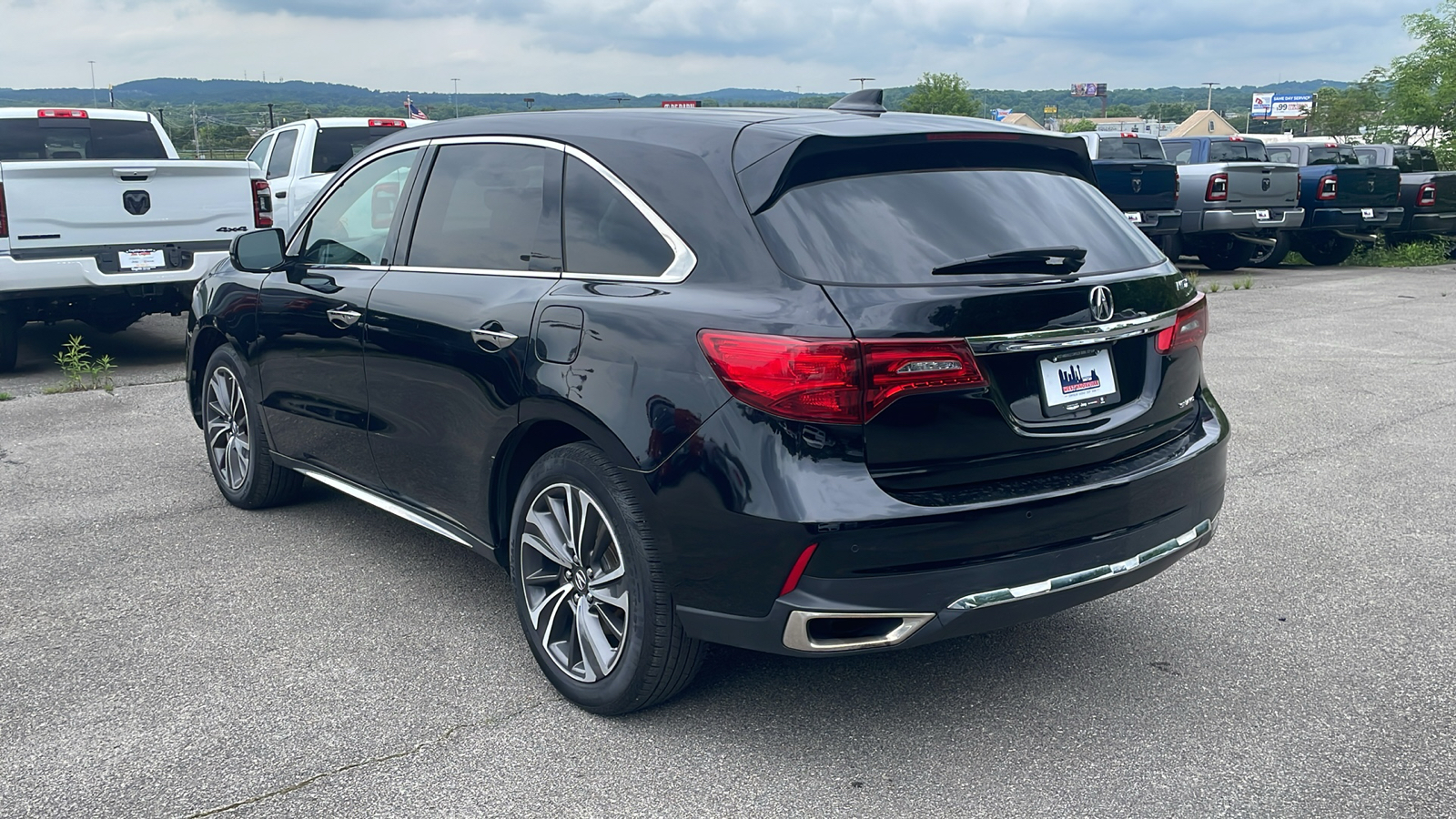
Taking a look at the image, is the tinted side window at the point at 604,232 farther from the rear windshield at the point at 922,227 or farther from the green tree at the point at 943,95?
the green tree at the point at 943,95

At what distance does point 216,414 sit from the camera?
5656 mm

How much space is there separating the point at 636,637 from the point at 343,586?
1717 mm

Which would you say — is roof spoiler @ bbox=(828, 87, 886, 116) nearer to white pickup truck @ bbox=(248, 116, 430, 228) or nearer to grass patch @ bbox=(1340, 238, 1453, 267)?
white pickup truck @ bbox=(248, 116, 430, 228)

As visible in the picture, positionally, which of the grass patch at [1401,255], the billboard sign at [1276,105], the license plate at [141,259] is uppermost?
the billboard sign at [1276,105]

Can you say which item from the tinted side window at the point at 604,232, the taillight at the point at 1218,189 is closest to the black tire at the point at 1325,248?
the taillight at the point at 1218,189

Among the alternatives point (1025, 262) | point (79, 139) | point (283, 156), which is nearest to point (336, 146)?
point (283, 156)

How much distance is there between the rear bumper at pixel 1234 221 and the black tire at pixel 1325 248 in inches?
89.2

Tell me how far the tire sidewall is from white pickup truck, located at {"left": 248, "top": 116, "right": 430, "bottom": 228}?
1057 centimetres

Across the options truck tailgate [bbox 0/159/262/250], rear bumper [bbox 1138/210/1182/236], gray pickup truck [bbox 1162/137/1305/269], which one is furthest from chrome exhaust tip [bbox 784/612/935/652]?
gray pickup truck [bbox 1162/137/1305/269]

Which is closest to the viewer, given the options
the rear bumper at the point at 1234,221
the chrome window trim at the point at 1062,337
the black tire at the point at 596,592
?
the chrome window trim at the point at 1062,337

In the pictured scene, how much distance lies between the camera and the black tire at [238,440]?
17.4 feet

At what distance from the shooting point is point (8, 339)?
29.6ft

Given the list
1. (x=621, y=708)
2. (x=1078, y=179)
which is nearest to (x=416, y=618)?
(x=621, y=708)

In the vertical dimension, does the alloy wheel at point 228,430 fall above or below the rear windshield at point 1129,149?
below
